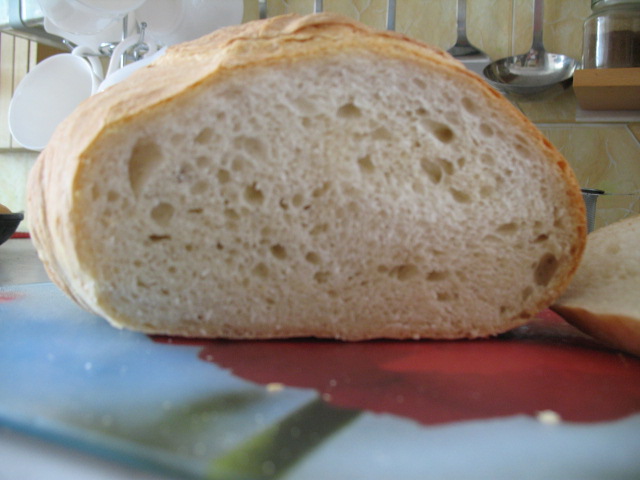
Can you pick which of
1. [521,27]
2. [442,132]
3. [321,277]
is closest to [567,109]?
[521,27]

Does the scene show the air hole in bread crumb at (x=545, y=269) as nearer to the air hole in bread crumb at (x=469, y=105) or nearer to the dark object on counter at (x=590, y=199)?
the air hole in bread crumb at (x=469, y=105)

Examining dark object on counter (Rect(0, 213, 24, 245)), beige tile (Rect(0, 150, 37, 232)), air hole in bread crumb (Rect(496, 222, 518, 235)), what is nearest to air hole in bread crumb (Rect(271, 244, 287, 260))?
air hole in bread crumb (Rect(496, 222, 518, 235))

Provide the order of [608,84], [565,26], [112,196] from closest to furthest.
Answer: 1. [112,196]
2. [608,84]
3. [565,26]

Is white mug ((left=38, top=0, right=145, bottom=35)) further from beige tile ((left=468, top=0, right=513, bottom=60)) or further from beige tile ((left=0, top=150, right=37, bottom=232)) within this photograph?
beige tile ((left=0, top=150, right=37, bottom=232))

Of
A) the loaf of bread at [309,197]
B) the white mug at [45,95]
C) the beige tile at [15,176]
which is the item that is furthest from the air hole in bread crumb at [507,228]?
the beige tile at [15,176]

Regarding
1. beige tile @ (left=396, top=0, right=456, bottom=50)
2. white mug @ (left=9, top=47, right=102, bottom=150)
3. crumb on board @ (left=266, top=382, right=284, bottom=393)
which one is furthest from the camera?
beige tile @ (left=396, top=0, right=456, bottom=50)

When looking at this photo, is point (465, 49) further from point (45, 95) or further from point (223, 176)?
point (223, 176)
